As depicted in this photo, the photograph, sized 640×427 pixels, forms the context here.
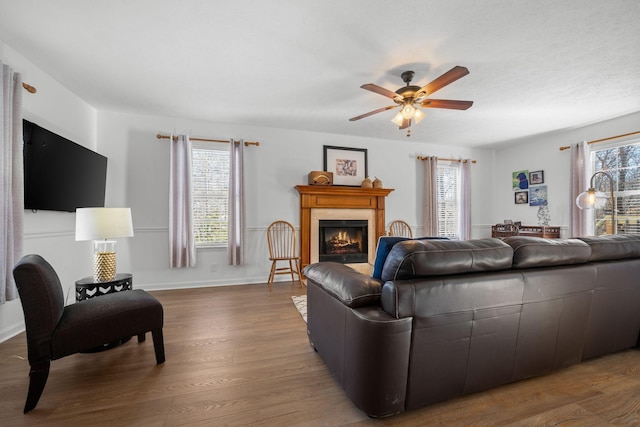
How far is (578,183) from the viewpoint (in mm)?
4133

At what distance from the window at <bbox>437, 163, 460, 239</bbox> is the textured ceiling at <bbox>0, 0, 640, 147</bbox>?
6.16ft

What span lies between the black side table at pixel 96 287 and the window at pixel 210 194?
183 centimetres

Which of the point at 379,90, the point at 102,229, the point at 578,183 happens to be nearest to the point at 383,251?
the point at 379,90

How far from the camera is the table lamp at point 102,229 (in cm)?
208

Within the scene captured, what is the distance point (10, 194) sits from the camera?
6.93 ft

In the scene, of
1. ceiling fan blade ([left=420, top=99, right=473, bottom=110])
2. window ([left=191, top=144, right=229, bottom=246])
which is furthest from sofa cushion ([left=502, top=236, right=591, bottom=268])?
window ([left=191, top=144, right=229, bottom=246])

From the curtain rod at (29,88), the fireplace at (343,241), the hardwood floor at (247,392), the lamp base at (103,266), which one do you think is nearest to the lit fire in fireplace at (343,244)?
the fireplace at (343,241)

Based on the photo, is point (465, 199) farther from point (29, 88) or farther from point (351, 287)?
point (29, 88)

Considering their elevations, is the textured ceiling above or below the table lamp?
above

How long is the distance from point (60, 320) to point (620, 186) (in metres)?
6.30

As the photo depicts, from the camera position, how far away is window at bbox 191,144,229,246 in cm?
406

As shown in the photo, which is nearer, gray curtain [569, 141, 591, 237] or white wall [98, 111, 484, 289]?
white wall [98, 111, 484, 289]

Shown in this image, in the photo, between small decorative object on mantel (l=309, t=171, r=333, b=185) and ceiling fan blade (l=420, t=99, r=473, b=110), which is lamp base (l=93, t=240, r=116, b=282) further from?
ceiling fan blade (l=420, t=99, r=473, b=110)

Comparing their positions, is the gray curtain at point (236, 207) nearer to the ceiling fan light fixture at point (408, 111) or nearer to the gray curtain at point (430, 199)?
the ceiling fan light fixture at point (408, 111)
